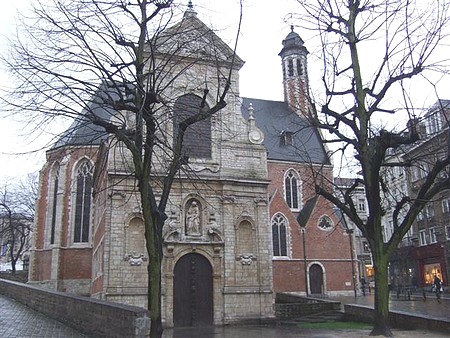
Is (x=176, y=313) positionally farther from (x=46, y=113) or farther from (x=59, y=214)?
(x=59, y=214)

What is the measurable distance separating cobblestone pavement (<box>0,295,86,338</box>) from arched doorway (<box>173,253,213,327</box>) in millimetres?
5185

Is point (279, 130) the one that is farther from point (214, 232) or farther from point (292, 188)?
point (214, 232)

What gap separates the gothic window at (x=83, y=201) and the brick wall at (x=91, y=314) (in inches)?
497

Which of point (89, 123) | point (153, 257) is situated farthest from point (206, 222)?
point (89, 123)

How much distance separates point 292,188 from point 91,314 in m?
26.3

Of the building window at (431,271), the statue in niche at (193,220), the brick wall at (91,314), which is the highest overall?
the statue in niche at (193,220)

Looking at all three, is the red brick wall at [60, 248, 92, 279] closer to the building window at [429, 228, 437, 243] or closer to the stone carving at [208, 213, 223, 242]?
the stone carving at [208, 213, 223, 242]

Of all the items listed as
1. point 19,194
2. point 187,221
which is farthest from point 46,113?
point 19,194

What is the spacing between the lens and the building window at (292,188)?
120ft

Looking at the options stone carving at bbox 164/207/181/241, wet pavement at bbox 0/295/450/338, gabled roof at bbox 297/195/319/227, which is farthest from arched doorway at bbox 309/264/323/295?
stone carving at bbox 164/207/181/241

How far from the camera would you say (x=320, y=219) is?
34.6m

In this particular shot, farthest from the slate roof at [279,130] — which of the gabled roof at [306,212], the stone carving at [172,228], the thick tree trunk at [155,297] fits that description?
the thick tree trunk at [155,297]

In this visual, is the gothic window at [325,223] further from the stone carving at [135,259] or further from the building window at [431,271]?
the stone carving at [135,259]

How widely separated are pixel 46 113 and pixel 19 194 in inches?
1437
